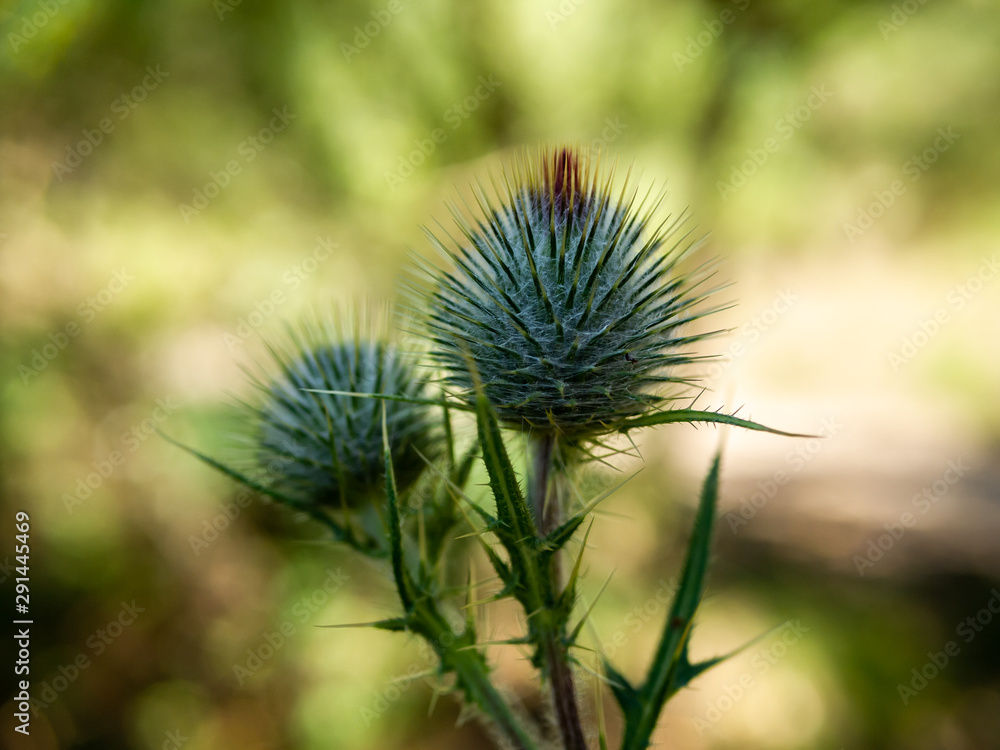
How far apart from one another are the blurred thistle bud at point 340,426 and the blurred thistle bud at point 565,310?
1.45 ft

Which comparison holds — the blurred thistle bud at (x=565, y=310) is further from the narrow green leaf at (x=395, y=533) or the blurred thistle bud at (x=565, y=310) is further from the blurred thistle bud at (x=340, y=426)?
the blurred thistle bud at (x=340, y=426)

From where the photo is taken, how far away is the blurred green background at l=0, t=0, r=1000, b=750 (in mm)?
4609

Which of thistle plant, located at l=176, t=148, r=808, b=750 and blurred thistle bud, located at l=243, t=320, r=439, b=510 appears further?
blurred thistle bud, located at l=243, t=320, r=439, b=510

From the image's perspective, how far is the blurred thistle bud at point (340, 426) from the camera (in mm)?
2275

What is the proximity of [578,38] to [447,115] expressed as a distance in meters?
1.52

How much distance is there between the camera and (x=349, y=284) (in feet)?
19.9

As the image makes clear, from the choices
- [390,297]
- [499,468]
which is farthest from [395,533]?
[390,297]

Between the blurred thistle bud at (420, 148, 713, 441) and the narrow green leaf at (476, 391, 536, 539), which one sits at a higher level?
the blurred thistle bud at (420, 148, 713, 441)

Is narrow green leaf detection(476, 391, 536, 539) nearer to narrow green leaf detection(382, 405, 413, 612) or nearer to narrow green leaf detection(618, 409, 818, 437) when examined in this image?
narrow green leaf detection(382, 405, 413, 612)

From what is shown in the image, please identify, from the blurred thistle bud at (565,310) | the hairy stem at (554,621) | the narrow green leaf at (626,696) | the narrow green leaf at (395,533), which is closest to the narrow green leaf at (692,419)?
the blurred thistle bud at (565,310)

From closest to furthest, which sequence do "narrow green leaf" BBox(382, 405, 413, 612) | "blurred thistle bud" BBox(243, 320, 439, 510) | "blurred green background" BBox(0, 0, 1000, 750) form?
"narrow green leaf" BBox(382, 405, 413, 612) < "blurred thistle bud" BBox(243, 320, 439, 510) < "blurred green background" BBox(0, 0, 1000, 750)

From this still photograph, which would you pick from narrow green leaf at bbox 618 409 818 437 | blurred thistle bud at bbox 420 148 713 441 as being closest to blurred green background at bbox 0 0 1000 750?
blurred thistle bud at bbox 420 148 713 441

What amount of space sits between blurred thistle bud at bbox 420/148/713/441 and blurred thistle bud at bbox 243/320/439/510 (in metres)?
0.44

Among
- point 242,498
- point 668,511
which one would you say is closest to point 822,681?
point 668,511
